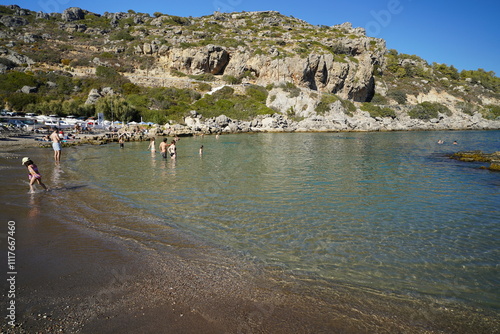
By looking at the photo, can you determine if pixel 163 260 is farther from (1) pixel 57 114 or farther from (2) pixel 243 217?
(1) pixel 57 114

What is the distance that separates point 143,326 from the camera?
3.45 m

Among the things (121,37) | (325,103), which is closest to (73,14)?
(121,37)

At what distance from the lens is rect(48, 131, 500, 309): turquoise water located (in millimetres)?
5020

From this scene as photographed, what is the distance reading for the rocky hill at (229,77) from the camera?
57.6m

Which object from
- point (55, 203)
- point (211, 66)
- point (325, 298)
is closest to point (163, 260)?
point (325, 298)

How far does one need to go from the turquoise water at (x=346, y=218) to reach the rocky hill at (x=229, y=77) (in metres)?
39.7

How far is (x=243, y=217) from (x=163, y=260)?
2991mm

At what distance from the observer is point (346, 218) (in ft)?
25.9

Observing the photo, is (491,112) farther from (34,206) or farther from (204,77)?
(34,206)

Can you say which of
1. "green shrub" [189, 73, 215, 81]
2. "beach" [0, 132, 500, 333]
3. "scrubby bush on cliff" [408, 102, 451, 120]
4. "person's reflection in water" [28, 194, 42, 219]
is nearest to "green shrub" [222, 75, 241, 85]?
"green shrub" [189, 73, 215, 81]

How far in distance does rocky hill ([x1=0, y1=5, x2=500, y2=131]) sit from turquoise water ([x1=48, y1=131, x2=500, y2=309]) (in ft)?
130

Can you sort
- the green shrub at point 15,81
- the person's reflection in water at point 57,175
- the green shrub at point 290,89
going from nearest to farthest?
the person's reflection in water at point 57,175, the green shrub at point 15,81, the green shrub at point 290,89

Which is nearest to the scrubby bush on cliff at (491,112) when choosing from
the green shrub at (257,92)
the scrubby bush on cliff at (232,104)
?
the green shrub at (257,92)

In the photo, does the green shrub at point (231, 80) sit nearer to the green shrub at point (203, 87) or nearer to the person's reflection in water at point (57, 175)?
the green shrub at point (203, 87)
